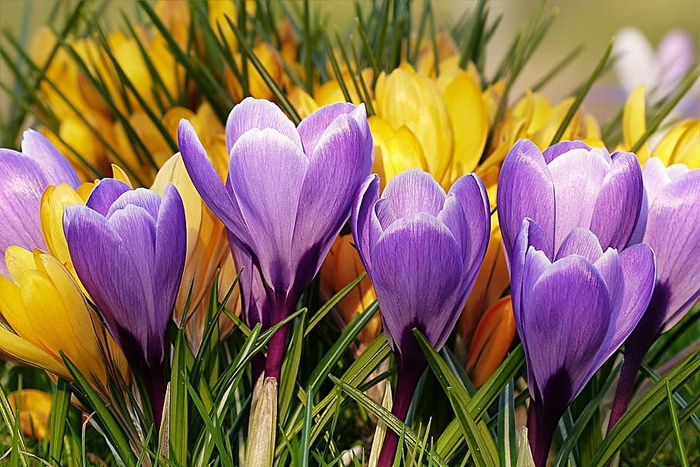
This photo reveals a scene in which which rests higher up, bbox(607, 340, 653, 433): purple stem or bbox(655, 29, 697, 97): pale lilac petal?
bbox(655, 29, 697, 97): pale lilac petal

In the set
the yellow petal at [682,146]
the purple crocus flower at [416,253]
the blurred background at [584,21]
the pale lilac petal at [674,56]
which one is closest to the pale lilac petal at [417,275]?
the purple crocus flower at [416,253]

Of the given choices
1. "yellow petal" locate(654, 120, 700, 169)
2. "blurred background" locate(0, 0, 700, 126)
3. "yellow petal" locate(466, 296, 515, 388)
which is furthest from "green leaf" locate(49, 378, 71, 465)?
"blurred background" locate(0, 0, 700, 126)

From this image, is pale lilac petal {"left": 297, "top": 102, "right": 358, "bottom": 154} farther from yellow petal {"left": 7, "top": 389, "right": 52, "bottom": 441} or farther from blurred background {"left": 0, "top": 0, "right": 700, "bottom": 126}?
blurred background {"left": 0, "top": 0, "right": 700, "bottom": 126}

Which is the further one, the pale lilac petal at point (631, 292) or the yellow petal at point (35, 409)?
the yellow petal at point (35, 409)

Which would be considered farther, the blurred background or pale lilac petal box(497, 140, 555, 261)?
the blurred background

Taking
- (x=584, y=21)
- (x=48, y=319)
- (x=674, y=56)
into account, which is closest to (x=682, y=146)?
(x=48, y=319)

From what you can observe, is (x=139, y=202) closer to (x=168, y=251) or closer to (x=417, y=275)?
(x=168, y=251)

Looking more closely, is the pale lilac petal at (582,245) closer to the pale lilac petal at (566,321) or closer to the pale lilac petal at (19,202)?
the pale lilac petal at (566,321)

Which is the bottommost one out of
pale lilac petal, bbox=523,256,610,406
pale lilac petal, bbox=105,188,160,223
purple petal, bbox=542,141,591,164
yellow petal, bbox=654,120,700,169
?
pale lilac petal, bbox=523,256,610,406
